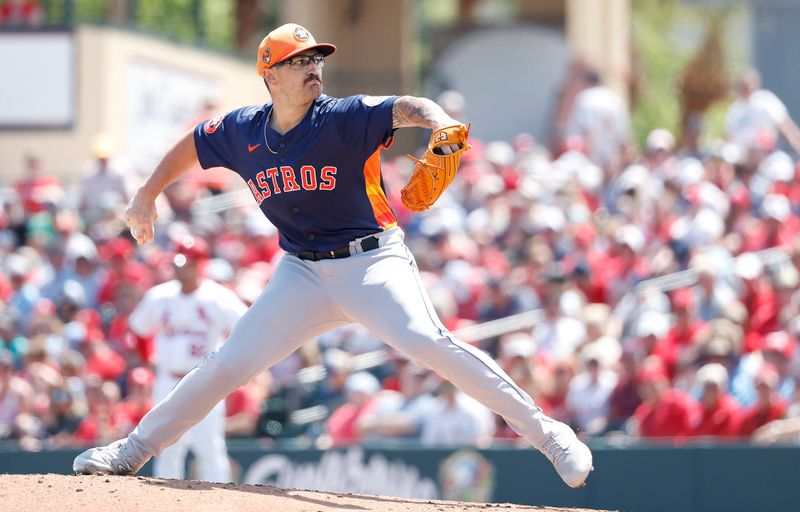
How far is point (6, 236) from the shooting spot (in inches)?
603

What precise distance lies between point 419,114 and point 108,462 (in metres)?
2.12

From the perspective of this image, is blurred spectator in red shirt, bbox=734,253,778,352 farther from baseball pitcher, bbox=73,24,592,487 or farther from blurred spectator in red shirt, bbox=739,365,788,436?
baseball pitcher, bbox=73,24,592,487

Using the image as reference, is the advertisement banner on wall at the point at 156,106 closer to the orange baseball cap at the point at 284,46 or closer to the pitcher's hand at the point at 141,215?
the pitcher's hand at the point at 141,215

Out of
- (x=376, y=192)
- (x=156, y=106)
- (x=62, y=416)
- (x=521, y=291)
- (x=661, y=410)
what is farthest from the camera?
(x=156, y=106)

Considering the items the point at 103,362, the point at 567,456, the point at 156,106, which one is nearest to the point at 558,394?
the point at 103,362

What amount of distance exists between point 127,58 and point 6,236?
3371 mm

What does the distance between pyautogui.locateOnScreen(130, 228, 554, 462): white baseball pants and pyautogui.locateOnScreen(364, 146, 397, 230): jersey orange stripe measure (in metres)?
0.06

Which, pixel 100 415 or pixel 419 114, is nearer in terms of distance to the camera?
pixel 419 114

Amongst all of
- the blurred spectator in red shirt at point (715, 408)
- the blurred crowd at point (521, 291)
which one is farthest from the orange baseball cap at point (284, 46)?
the blurred spectator in red shirt at point (715, 408)

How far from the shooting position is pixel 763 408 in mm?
9703

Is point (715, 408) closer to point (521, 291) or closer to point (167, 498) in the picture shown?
point (521, 291)

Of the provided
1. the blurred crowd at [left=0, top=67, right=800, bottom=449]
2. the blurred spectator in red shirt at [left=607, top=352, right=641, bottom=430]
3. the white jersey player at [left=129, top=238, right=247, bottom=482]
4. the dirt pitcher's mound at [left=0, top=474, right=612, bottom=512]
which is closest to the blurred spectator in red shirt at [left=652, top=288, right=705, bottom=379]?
the blurred crowd at [left=0, top=67, right=800, bottom=449]

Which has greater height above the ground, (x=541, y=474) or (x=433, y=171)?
(x=433, y=171)

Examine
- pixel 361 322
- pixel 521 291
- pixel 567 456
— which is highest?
pixel 361 322
